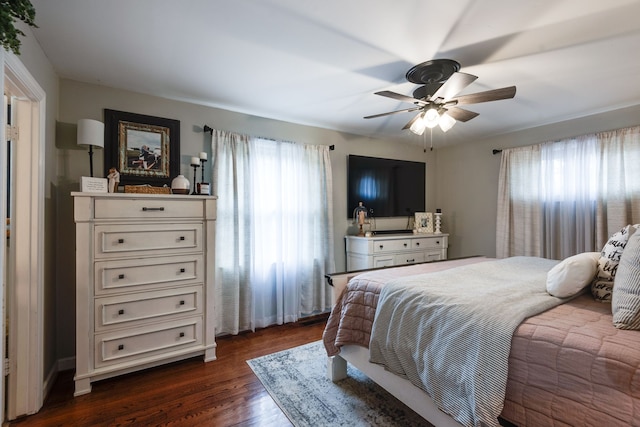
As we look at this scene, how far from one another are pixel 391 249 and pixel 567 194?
6.81ft

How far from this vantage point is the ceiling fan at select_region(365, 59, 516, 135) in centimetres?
198

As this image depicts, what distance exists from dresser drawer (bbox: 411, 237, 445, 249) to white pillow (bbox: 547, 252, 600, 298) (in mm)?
2358

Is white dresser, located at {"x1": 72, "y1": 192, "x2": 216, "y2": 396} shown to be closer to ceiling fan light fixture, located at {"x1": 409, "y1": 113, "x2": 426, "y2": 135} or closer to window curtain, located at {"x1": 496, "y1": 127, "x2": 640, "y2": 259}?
ceiling fan light fixture, located at {"x1": 409, "y1": 113, "x2": 426, "y2": 135}

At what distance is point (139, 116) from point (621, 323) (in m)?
3.50

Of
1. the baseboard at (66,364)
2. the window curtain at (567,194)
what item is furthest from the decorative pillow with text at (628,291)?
the baseboard at (66,364)

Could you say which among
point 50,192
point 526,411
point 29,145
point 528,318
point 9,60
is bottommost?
point 526,411

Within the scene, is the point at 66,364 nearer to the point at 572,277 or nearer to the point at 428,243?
the point at 572,277

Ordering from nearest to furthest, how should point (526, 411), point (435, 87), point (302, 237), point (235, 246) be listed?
1. point (526, 411)
2. point (435, 87)
3. point (235, 246)
4. point (302, 237)

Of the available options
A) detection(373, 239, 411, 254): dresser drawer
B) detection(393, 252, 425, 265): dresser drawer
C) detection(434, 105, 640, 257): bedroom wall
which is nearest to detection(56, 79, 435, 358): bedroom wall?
detection(373, 239, 411, 254): dresser drawer

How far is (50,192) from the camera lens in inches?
87.9

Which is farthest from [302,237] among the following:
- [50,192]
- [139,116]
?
[50,192]

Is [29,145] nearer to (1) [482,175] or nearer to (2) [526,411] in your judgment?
(2) [526,411]

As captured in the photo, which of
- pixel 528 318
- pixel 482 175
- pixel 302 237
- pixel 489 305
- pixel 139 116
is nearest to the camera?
pixel 528 318

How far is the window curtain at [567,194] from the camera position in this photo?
2.95 metres
